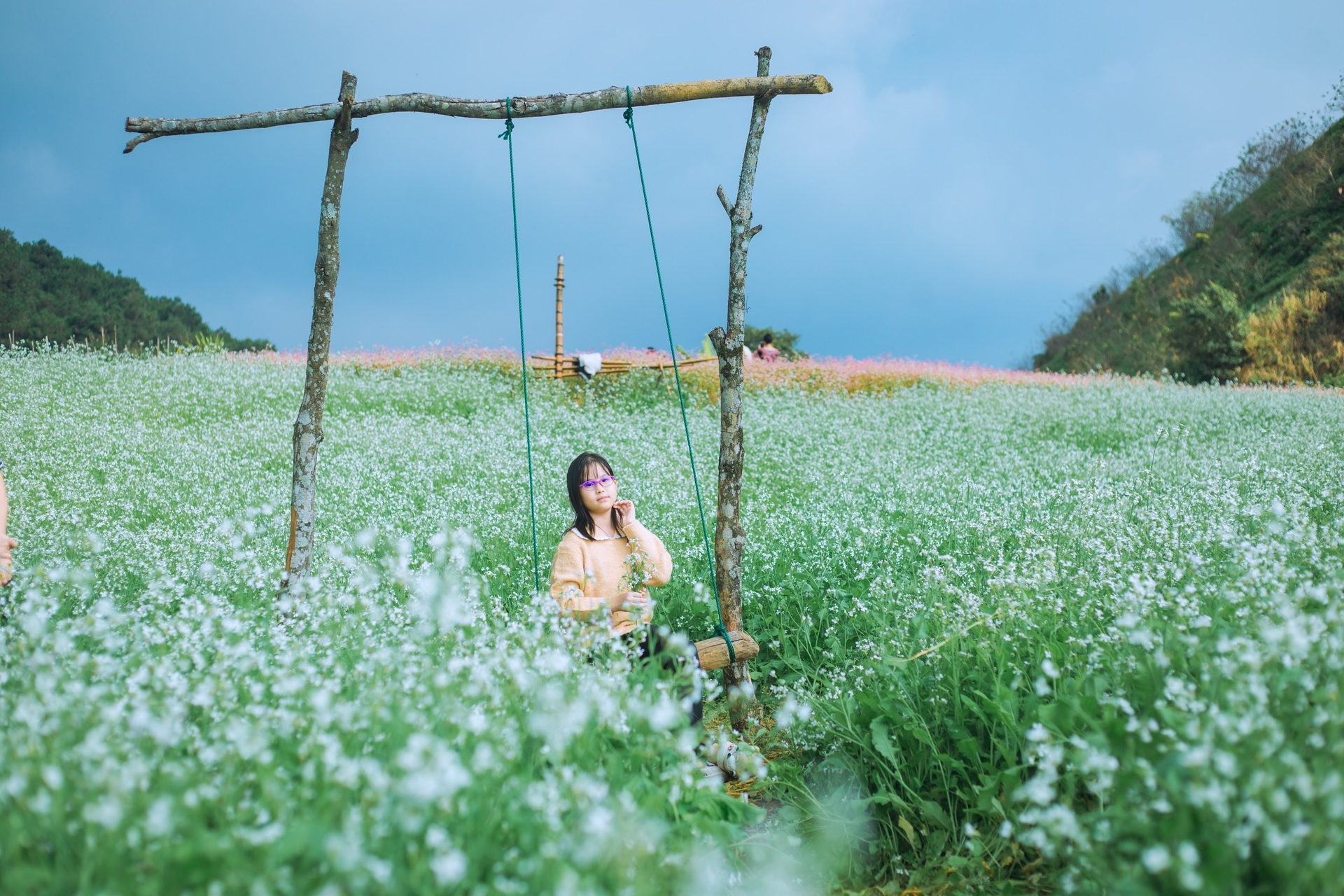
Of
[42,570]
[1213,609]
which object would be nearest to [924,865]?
[1213,609]

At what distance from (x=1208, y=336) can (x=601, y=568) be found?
83.8ft

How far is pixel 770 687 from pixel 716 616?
698 mm

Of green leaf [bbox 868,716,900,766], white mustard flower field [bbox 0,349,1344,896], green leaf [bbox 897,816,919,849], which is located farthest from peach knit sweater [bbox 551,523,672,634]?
green leaf [bbox 897,816,919,849]

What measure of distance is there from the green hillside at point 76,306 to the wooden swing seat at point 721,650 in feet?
48.3

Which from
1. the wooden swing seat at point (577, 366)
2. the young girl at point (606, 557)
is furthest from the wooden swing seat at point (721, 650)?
the wooden swing seat at point (577, 366)

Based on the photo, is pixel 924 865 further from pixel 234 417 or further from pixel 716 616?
pixel 234 417

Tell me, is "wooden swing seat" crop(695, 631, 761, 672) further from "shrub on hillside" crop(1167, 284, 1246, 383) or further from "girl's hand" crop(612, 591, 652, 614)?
"shrub on hillside" crop(1167, 284, 1246, 383)

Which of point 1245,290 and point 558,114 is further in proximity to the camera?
point 1245,290

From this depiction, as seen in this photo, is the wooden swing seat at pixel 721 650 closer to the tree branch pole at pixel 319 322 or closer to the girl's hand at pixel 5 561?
the tree branch pole at pixel 319 322

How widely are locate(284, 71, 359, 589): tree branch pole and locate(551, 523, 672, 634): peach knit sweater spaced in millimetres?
1625

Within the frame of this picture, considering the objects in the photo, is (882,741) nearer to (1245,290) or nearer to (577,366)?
(577,366)

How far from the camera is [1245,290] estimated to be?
2998cm

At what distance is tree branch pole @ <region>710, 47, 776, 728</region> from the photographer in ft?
16.8

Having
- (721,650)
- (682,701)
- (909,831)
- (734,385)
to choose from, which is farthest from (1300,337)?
(682,701)
